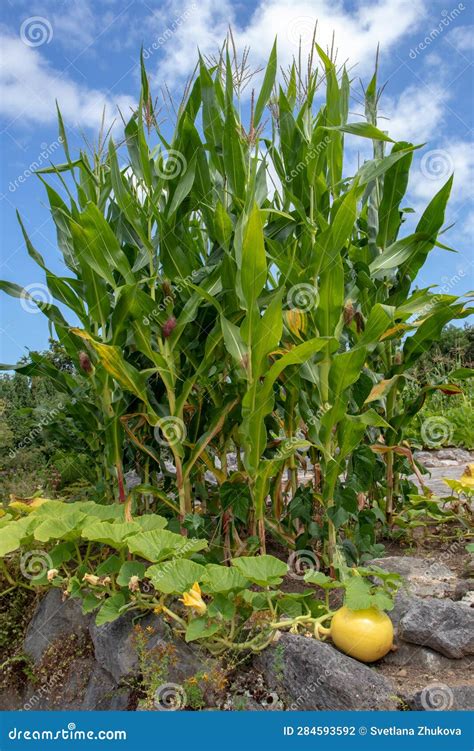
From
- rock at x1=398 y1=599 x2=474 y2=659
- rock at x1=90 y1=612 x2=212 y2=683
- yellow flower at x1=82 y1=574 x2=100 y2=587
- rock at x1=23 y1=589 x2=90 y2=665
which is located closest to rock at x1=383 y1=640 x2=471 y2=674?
rock at x1=398 y1=599 x2=474 y2=659

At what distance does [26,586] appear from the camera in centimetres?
337

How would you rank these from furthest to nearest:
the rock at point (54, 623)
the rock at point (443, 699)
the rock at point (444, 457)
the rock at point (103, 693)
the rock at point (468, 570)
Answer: the rock at point (444, 457) < the rock at point (468, 570) < the rock at point (54, 623) < the rock at point (103, 693) < the rock at point (443, 699)

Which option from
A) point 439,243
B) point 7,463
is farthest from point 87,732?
point 7,463

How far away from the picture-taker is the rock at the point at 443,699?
7.64 feet

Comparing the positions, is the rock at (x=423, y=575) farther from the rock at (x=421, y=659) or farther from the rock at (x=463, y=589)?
the rock at (x=421, y=659)

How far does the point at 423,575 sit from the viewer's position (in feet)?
10.6

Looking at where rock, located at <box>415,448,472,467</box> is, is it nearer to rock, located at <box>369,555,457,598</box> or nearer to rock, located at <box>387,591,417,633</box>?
rock, located at <box>369,555,457,598</box>

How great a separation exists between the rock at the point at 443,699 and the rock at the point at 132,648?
2.72 feet

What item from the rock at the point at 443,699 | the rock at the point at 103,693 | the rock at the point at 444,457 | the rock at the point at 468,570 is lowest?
the rock at the point at 103,693

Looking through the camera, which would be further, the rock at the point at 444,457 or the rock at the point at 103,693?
the rock at the point at 444,457

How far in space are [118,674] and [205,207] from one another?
7.90ft

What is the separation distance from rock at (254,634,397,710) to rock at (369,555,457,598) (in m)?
0.66

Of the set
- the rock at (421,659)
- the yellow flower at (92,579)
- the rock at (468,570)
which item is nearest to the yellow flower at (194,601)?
the yellow flower at (92,579)

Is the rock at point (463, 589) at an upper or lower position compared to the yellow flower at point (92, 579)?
lower
